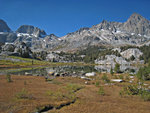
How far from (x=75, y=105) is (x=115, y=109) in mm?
5450

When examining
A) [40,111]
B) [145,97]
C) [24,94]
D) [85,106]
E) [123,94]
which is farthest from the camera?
[123,94]

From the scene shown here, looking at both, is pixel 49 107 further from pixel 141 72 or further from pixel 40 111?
pixel 141 72

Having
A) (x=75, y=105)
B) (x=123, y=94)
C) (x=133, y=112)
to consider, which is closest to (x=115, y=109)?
(x=133, y=112)

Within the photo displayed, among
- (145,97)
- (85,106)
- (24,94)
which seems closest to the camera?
(85,106)

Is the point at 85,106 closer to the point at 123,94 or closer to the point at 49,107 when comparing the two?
the point at 49,107

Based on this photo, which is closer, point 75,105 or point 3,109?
point 3,109

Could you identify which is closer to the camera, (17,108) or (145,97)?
(17,108)

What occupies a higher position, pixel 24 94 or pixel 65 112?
pixel 24 94

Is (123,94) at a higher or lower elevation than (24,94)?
lower

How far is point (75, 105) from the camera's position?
694 inches

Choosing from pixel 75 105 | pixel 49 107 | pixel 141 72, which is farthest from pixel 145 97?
pixel 141 72

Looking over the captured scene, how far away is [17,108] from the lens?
14.5 meters

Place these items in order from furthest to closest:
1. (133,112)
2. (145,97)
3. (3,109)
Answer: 1. (145,97)
2. (133,112)
3. (3,109)

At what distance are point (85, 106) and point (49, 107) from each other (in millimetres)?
4921
